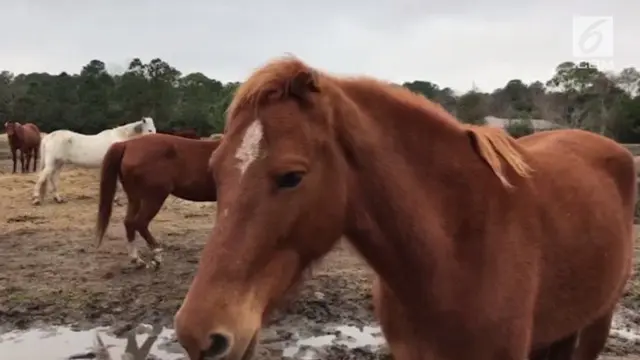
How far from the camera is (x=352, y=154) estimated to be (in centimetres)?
194

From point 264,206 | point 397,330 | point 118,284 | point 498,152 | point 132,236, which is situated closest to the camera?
point 264,206

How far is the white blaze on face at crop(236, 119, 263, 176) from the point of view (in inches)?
68.4

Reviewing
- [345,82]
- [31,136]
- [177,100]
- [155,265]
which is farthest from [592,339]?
[177,100]

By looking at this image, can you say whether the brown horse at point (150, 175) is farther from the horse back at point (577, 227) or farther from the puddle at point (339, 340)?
the horse back at point (577, 227)

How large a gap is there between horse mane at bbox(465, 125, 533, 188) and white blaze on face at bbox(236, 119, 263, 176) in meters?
0.89

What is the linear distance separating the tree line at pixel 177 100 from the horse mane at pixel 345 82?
2295cm

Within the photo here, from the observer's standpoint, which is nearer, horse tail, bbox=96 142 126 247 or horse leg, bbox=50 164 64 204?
horse tail, bbox=96 142 126 247

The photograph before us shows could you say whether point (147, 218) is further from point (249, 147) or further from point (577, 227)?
point (249, 147)

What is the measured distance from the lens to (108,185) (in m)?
7.32

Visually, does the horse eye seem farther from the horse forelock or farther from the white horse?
the white horse

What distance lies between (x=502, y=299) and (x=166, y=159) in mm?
6139

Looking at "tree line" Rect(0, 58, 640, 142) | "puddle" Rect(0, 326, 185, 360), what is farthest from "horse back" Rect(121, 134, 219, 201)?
"tree line" Rect(0, 58, 640, 142)

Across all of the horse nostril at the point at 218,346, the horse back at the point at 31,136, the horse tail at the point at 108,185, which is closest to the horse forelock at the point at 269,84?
the horse nostril at the point at 218,346

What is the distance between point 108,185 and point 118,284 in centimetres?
126
